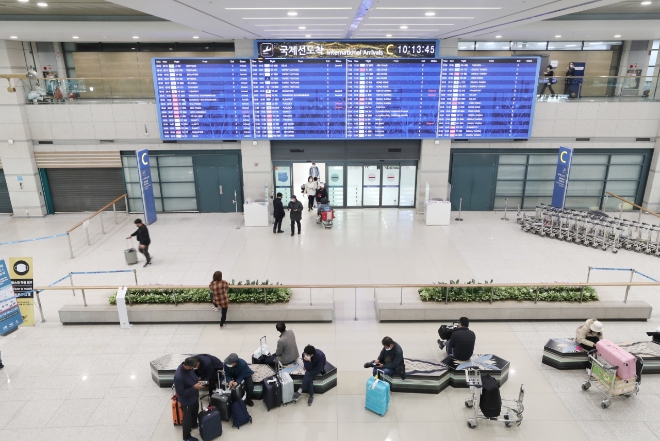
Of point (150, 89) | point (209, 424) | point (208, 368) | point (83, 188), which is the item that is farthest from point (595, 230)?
point (83, 188)

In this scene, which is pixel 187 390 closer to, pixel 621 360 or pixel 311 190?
pixel 621 360

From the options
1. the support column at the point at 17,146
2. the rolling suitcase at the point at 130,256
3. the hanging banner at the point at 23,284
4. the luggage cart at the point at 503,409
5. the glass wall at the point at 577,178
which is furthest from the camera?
the glass wall at the point at 577,178

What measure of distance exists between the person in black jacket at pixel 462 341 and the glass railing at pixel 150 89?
444 inches

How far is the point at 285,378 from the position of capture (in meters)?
6.94

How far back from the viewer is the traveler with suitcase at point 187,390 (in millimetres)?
6203

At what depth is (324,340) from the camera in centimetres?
865

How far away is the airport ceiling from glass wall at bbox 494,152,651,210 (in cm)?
416

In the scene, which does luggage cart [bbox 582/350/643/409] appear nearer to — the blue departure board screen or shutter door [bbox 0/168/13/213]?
the blue departure board screen

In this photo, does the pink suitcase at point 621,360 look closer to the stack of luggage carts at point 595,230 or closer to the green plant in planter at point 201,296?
the green plant in planter at point 201,296

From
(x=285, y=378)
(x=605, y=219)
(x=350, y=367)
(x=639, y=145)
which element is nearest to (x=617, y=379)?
(x=350, y=367)

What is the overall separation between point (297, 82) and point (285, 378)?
1030 centimetres

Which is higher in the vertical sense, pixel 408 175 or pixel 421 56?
pixel 421 56

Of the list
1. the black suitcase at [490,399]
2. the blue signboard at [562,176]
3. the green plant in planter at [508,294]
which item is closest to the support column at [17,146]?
the green plant in planter at [508,294]

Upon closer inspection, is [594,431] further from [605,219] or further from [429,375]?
[605,219]
